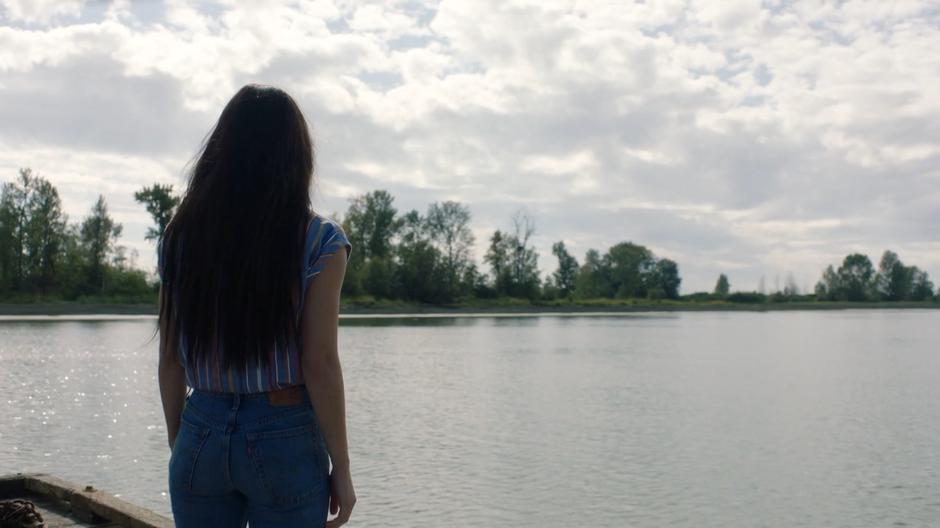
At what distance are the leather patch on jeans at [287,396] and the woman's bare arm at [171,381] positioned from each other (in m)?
0.37

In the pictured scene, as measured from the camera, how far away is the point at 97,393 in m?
20.9

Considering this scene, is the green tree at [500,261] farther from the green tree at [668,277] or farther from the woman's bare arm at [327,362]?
the woman's bare arm at [327,362]

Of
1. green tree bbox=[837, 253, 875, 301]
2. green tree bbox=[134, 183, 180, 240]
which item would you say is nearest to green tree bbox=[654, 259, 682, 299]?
green tree bbox=[837, 253, 875, 301]

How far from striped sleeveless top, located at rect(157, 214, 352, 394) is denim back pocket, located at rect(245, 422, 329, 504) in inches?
4.9

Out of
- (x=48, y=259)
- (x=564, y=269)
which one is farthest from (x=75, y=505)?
(x=564, y=269)

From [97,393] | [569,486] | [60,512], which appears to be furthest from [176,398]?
[97,393]

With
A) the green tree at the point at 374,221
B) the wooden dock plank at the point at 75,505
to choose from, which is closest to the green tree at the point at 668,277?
the green tree at the point at 374,221

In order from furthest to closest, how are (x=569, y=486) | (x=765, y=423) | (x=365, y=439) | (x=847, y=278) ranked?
(x=847, y=278) → (x=765, y=423) → (x=365, y=439) → (x=569, y=486)

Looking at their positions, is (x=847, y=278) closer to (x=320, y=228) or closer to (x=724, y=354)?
(x=724, y=354)

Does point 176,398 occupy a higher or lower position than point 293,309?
lower

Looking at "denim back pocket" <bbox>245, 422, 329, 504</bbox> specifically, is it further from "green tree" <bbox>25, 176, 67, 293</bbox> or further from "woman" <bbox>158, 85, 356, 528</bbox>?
"green tree" <bbox>25, 176, 67, 293</bbox>

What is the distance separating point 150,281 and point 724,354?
56.0 meters

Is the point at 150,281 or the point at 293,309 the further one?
the point at 150,281

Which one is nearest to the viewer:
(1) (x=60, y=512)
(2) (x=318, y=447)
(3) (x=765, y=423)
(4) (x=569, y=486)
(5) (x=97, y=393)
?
(2) (x=318, y=447)
